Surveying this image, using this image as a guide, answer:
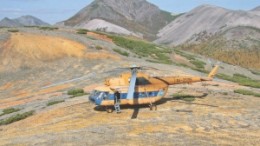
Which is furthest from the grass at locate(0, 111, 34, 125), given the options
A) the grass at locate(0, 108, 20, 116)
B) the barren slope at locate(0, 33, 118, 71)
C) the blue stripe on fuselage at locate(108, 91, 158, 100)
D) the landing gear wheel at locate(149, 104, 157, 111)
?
the barren slope at locate(0, 33, 118, 71)

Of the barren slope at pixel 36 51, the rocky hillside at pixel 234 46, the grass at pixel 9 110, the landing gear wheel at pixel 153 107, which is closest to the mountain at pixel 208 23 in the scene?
the rocky hillside at pixel 234 46

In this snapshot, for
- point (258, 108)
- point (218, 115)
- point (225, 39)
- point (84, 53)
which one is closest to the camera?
point (218, 115)

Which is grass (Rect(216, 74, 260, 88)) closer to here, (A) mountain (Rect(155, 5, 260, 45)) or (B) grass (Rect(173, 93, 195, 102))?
(B) grass (Rect(173, 93, 195, 102))

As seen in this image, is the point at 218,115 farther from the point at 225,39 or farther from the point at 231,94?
the point at 225,39

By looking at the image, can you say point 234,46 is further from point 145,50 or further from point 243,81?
point 243,81

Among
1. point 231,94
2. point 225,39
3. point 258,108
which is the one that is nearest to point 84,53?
point 231,94

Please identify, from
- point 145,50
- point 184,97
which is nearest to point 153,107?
point 184,97

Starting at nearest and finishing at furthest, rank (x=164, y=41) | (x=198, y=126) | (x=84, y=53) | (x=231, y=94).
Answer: (x=198, y=126), (x=231, y=94), (x=84, y=53), (x=164, y=41)

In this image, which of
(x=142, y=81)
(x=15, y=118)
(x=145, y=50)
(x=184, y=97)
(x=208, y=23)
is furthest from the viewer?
(x=208, y=23)
